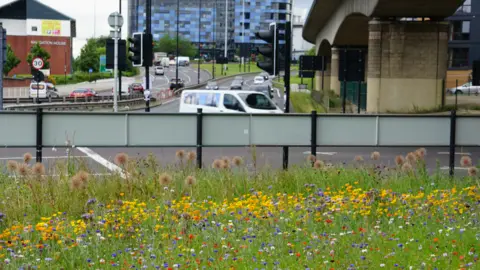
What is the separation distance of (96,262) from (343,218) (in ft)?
9.76

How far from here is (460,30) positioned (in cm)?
8438

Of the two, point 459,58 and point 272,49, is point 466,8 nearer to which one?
point 459,58

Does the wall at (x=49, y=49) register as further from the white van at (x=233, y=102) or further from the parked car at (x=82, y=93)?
the white van at (x=233, y=102)

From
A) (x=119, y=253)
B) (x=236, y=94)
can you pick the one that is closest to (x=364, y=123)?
(x=119, y=253)

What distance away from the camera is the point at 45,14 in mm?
137750

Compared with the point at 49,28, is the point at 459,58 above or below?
below

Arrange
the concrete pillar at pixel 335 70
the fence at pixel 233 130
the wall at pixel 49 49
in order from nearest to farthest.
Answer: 1. the fence at pixel 233 130
2. the concrete pillar at pixel 335 70
3. the wall at pixel 49 49

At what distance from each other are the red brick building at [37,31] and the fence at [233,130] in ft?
390

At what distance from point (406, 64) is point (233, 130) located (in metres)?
22.4

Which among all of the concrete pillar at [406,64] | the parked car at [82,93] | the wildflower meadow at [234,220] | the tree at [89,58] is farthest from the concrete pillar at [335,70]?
the tree at [89,58]

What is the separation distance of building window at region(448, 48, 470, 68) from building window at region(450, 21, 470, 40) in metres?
1.83

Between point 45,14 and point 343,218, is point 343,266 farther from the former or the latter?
point 45,14

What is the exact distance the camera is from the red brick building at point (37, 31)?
134m

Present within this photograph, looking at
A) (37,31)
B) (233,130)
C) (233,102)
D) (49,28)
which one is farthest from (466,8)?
(37,31)
